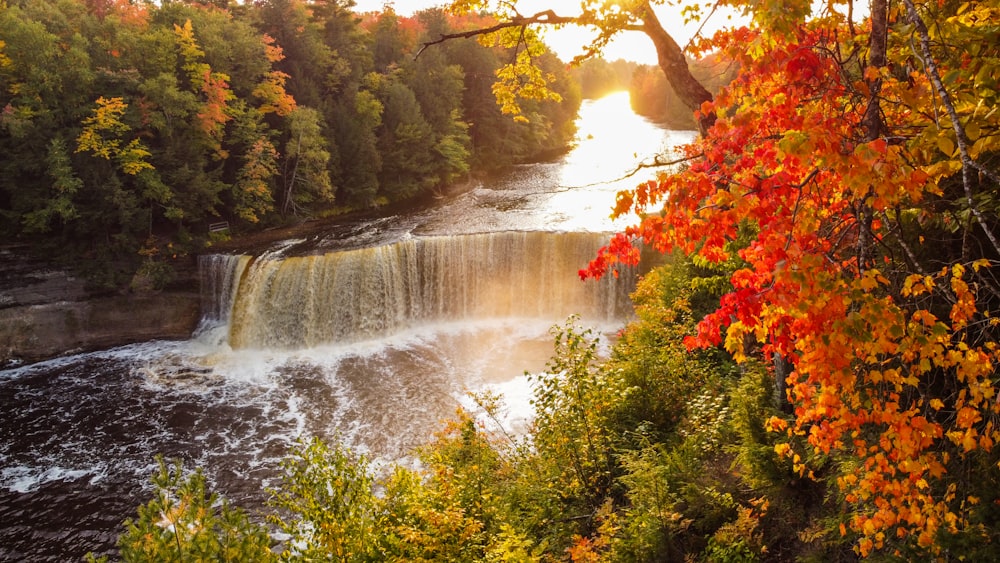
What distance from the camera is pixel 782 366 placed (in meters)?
5.94

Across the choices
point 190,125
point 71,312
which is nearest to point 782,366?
point 71,312

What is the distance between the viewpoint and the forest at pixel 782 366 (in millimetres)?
2564

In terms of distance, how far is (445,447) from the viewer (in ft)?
29.6

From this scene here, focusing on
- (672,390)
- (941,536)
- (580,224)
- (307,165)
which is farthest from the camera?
(307,165)

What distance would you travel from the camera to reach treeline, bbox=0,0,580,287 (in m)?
Answer: 17.3

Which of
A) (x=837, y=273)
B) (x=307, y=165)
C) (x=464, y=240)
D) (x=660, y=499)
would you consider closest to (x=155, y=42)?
(x=307, y=165)

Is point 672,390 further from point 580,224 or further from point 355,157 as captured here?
point 355,157

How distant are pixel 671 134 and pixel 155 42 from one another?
3561cm

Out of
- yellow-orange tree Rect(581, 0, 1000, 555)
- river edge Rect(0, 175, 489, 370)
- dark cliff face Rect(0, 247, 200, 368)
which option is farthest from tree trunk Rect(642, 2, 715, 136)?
dark cliff face Rect(0, 247, 200, 368)

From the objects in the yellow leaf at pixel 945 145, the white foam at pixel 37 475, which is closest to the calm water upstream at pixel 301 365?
the white foam at pixel 37 475

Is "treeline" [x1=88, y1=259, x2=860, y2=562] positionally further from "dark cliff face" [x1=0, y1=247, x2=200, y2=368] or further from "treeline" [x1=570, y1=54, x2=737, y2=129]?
"treeline" [x1=570, y1=54, x2=737, y2=129]

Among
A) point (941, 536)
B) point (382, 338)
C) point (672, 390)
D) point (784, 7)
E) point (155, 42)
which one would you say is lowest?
point (382, 338)

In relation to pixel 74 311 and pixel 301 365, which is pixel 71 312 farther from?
pixel 301 365

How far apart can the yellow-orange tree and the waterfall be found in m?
14.7
